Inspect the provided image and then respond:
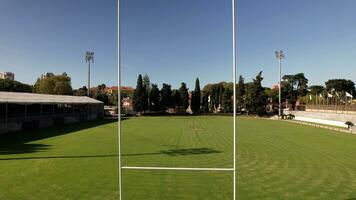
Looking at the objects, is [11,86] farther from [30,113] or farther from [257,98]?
[257,98]

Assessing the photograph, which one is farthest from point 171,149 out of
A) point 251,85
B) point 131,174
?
point 251,85

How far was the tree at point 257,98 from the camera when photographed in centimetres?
5817

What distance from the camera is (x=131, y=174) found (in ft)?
31.9

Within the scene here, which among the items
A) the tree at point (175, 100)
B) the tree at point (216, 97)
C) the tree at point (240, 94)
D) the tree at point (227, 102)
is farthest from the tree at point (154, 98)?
the tree at point (240, 94)

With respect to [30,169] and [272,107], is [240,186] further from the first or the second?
[272,107]

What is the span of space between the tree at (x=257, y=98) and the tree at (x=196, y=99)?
46.6 ft

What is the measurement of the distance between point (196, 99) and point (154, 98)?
10494 millimetres

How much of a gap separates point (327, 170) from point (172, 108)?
64.1 meters

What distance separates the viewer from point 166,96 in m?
70.8

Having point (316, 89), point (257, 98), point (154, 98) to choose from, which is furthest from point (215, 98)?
point (316, 89)

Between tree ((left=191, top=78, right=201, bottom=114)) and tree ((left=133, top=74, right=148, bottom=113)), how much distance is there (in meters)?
12.9

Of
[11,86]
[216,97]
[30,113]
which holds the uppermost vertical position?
[11,86]

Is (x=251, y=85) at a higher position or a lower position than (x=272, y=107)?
higher

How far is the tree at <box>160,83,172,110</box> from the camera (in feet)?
232
